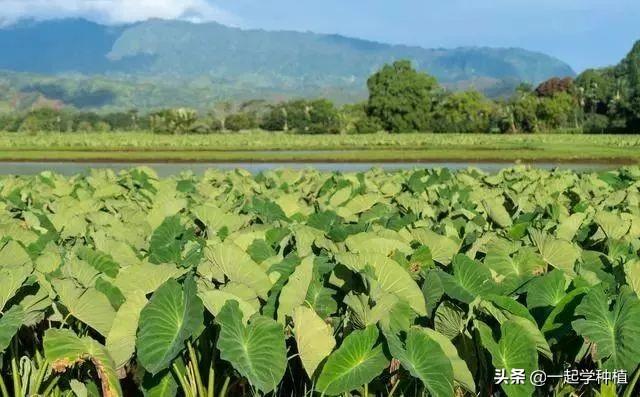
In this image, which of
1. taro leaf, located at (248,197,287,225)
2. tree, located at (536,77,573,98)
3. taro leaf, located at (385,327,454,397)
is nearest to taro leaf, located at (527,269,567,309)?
taro leaf, located at (385,327,454,397)

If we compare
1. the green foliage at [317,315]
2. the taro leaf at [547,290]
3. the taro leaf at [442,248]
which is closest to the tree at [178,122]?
the green foliage at [317,315]

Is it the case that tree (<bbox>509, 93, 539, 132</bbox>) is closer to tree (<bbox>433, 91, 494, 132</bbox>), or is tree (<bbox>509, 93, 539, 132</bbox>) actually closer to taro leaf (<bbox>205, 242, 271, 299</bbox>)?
tree (<bbox>433, 91, 494, 132</bbox>)

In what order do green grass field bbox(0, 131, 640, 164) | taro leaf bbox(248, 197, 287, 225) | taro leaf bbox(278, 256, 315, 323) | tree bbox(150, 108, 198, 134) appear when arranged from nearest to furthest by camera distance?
taro leaf bbox(278, 256, 315, 323) < taro leaf bbox(248, 197, 287, 225) < green grass field bbox(0, 131, 640, 164) < tree bbox(150, 108, 198, 134)

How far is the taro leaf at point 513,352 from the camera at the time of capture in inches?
95.6

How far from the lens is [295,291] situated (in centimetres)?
267

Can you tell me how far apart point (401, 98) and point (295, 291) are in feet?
250

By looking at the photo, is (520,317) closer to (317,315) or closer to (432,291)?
(432,291)

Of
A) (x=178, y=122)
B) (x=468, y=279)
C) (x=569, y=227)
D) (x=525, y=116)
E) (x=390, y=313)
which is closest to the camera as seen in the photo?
(x=390, y=313)

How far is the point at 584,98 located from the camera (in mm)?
91750

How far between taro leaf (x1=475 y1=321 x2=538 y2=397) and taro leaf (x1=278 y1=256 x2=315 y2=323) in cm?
64

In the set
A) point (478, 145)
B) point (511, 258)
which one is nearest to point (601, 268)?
point (511, 258)

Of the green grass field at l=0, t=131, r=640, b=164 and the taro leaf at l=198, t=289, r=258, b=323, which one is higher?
the taro leaf at l=198, t=289, r=258, b=323

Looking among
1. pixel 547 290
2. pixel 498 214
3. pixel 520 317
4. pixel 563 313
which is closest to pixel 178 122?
pixel 498 214

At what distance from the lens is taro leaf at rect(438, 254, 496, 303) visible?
108 inches
